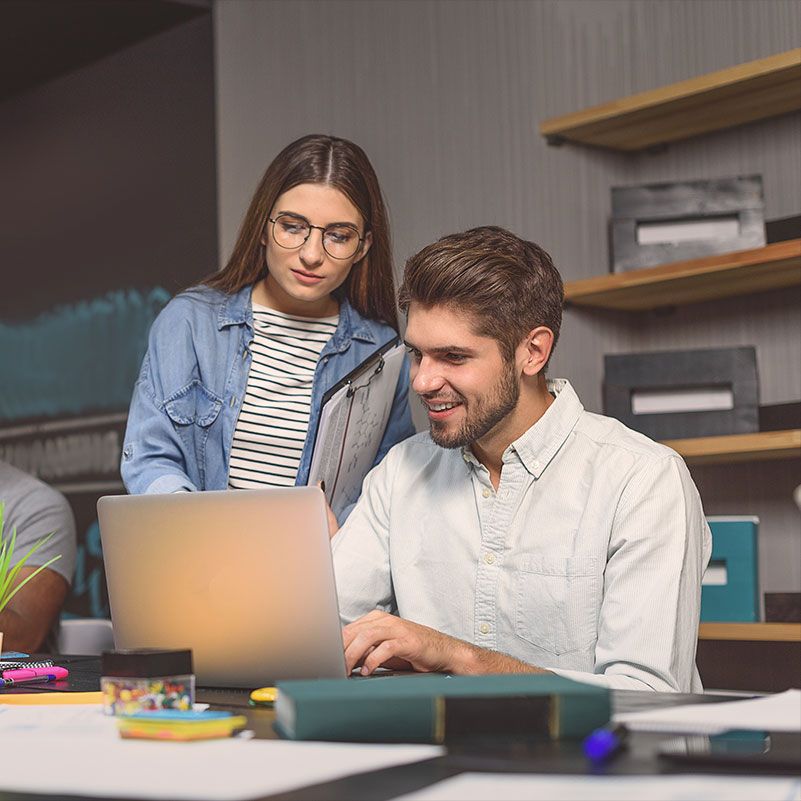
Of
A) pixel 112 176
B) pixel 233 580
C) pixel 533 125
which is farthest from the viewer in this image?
pixel 112 176

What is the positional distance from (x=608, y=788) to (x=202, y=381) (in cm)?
156

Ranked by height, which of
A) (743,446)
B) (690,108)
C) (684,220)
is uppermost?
(690,108)

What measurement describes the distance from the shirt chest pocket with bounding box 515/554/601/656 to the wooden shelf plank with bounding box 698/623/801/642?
0.90m

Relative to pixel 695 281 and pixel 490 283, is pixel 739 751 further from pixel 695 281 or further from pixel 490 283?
pixel 695 281

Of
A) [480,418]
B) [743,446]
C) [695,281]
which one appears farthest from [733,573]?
[480,418]

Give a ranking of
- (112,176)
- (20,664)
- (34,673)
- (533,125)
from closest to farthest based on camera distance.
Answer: (34,673), (20,664), (533,125), (112,176)

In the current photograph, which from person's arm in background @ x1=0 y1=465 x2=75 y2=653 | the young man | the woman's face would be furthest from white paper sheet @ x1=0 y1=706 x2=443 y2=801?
person's arm in background @ x1=0 y1=465 x2=75 y2=653

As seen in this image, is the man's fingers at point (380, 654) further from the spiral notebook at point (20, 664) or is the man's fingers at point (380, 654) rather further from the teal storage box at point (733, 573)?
the teal storage box at point (733, 573)

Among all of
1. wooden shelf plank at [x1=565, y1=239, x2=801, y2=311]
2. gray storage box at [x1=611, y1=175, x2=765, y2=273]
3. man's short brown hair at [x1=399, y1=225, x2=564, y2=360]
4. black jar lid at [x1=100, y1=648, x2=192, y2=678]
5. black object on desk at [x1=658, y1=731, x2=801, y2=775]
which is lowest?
black object on desk at [x1=658, y1=731, x2=801, y2=775]

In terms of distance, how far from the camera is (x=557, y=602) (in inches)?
68.3

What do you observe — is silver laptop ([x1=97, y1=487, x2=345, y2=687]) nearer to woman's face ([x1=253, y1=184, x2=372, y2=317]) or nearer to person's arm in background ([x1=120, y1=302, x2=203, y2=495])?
person's arm in background ([x1=120, y1=302, x2=203, y2=495])

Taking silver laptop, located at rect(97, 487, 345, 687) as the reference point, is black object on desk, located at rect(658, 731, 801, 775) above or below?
below

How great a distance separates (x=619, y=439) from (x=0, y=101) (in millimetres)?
3863

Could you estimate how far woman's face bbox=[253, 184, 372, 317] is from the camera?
2129 millimetres
